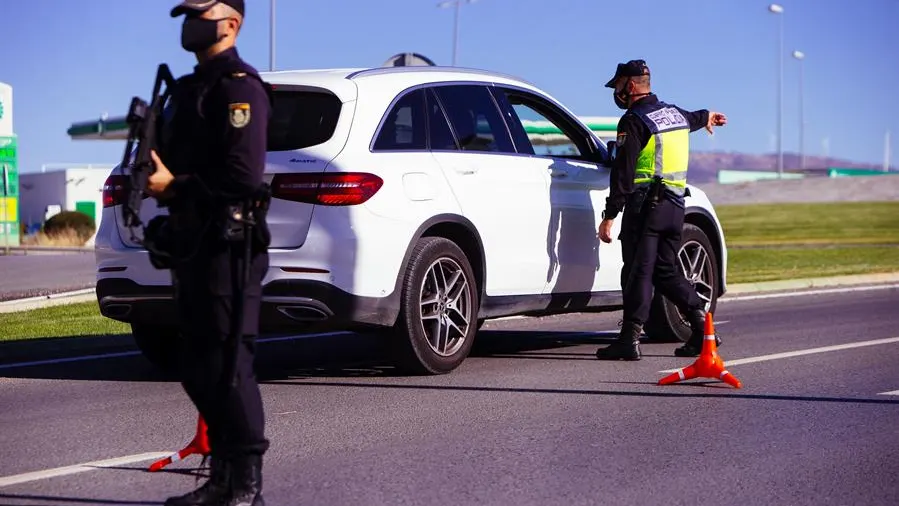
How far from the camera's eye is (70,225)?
41.5 meters

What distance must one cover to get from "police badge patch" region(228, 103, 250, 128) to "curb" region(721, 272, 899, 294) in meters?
12.4

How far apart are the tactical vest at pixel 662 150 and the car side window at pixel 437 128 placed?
1352mm

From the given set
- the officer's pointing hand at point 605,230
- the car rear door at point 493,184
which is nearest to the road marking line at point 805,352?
the officer's pointing hand at point 605,230

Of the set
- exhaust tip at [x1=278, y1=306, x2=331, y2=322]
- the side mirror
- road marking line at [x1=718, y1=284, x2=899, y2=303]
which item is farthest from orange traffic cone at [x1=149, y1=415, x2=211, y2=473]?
road marking line at [x1=718, y1=284, x2=899, y2=303]

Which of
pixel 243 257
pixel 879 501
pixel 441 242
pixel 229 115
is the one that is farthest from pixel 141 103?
pixel 441 242

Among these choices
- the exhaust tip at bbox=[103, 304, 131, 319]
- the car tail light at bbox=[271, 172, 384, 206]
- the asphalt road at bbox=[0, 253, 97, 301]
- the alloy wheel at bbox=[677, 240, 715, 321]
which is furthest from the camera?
the asphalt road at bbox=[0, 253, 97, 301]

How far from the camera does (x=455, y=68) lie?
9664mm

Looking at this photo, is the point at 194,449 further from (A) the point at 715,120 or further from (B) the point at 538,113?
(A) the point at 715,120

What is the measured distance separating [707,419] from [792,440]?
671 millimetres

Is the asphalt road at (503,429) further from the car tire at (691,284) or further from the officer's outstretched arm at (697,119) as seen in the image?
the officer's outstretched arm at (697,119)

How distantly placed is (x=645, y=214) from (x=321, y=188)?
8.63 feet

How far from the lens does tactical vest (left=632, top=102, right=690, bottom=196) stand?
9656 mm

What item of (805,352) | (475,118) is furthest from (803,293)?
(475,118)

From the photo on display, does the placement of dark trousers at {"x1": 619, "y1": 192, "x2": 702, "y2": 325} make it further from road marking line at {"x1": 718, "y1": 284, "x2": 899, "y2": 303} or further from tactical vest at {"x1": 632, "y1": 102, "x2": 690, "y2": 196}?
road marking line at {"x1": 718, "y1": 284, "x2": 899, "y2": 303}
